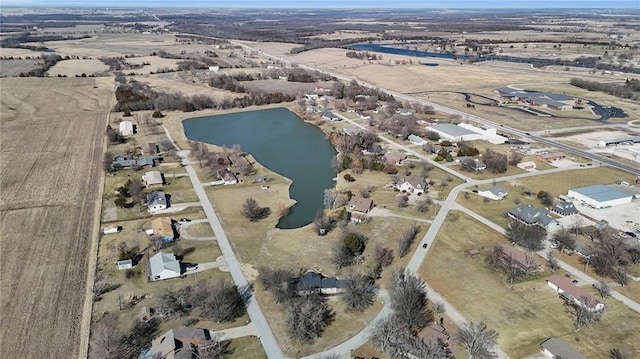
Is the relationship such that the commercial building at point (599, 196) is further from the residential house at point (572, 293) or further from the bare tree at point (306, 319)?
the bare tree at point (306, 319)

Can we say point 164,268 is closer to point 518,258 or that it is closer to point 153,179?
point 153,179

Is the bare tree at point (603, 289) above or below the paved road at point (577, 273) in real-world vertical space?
above

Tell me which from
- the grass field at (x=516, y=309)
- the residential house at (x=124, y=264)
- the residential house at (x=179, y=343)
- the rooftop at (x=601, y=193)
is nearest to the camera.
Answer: the residential house at (x=179, y=343)

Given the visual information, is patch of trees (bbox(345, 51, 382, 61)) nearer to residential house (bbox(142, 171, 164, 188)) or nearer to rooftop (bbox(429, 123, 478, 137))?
rooftop (bbox(429, 123, 478, 137))

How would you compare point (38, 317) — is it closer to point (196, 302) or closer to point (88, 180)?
point (196, 302)

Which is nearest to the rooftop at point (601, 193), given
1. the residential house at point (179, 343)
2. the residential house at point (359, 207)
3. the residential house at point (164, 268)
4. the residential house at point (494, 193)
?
the residential house at point (494, 193)
